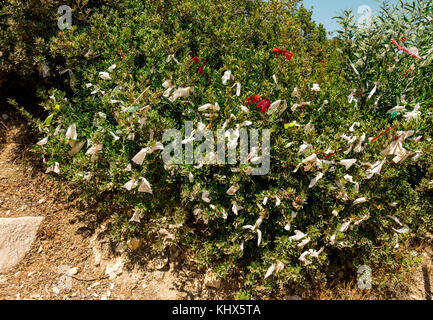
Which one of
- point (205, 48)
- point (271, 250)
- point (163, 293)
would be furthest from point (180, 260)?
point (205, 48)

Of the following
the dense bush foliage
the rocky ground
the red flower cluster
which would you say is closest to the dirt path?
the rocky ground

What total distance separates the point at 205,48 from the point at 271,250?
7.53 feet

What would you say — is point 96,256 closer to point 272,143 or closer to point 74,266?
point 74,266

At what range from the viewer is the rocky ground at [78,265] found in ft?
8.77

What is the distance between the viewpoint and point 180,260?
9.39 ft

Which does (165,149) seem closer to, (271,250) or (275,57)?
(271,250)

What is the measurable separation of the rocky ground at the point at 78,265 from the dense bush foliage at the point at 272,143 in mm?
256

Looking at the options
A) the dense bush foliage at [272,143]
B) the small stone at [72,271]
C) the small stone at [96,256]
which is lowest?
the small stone at [72,271]

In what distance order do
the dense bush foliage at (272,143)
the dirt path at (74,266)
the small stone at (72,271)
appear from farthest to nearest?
the small stone at (72,271), the dirt path at (74,266), the dense bush foliage at (272,143)

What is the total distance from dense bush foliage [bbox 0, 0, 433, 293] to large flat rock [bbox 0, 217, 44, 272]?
600mm

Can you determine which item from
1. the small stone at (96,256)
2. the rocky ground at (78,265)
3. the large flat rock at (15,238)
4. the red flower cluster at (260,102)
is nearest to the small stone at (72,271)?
the rocky ground at (78,265)

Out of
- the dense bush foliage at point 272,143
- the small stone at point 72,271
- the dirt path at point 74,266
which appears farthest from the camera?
the small stone at point 72,271

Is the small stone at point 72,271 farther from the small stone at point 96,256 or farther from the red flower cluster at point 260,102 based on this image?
the red flower cluster at point 260,102

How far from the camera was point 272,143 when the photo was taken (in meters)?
2.69
